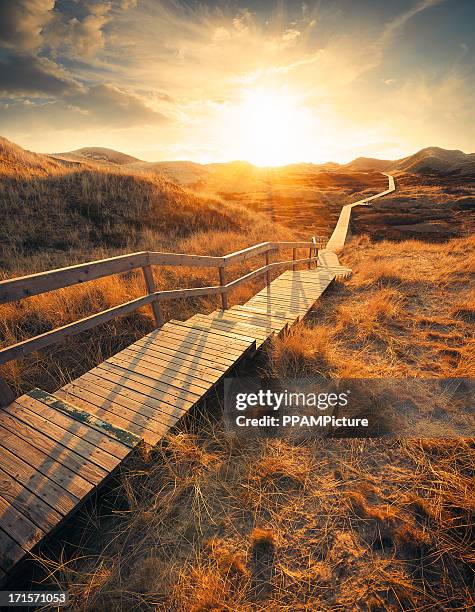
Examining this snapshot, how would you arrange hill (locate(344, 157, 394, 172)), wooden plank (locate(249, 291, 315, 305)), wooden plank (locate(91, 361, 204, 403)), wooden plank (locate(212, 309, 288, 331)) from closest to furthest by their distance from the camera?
wooden plank (locate(91, 361, 204, 403))
wooden plank (locate(212, 309, 288, 331))
wooden plank (locate(249, 291, 315, 305))
hill (locate(344, 157, 394, 172))

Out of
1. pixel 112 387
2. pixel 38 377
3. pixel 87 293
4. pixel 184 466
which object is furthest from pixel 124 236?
pixel 184 466

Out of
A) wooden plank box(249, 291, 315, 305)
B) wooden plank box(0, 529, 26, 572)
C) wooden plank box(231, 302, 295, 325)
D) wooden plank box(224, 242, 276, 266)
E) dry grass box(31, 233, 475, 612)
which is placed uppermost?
wooden plank box(224, 242, 276, 266)

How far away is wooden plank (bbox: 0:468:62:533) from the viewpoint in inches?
81.3

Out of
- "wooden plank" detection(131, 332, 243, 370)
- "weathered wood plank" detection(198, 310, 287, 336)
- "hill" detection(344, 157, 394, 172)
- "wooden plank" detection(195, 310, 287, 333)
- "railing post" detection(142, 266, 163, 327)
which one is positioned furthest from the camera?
"hill" detection(344, 157, 394, 172)

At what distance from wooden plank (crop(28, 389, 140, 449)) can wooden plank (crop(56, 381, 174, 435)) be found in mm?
114

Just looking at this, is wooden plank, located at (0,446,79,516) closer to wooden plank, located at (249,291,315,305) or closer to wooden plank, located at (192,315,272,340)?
wooden plank, located at (192,315,272,340)

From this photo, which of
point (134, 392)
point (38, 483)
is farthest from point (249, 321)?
point (38, 483)

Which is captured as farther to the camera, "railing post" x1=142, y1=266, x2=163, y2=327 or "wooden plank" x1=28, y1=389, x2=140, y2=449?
"railing post" x1=142, y1=266, x2=163, y2=327

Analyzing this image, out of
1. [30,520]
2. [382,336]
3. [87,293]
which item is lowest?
[382,336]

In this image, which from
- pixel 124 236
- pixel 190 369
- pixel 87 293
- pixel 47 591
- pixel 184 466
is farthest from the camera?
pixel 124 236

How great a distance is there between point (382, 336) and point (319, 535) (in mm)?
3857

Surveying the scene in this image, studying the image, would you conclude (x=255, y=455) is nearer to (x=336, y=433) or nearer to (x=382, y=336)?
(x=336, y=433)

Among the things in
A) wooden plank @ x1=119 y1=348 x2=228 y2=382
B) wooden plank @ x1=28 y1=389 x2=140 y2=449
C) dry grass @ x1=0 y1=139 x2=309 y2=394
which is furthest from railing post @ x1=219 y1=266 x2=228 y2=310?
wooden plank @ x1=28 y1=389 x2=140 y2=449

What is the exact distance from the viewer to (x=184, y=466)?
2.74 meters
